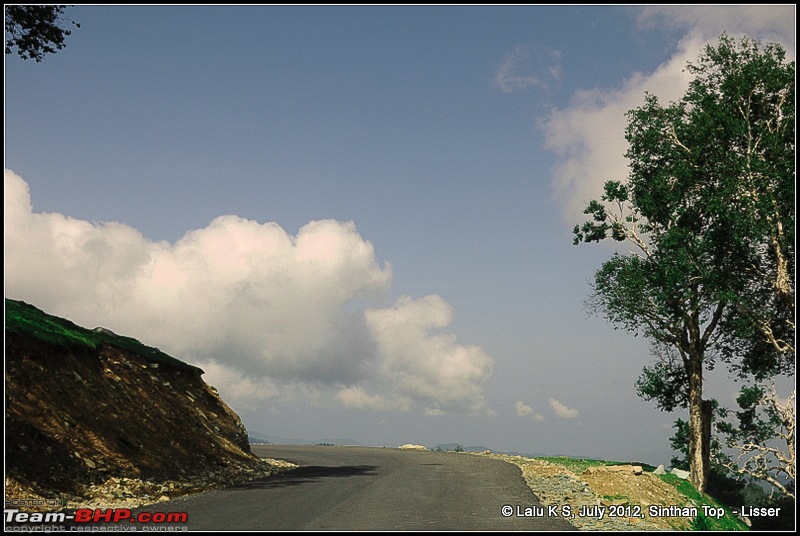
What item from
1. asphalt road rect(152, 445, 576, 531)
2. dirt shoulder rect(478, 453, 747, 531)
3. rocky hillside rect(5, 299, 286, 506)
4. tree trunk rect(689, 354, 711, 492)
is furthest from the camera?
tree trunk rect(689, 354, 711, 492)

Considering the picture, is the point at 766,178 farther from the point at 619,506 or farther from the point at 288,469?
the point at 288,469

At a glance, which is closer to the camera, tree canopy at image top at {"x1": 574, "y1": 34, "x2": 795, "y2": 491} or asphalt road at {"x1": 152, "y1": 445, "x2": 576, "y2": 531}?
asphalt road at {"x1": 152, "y1": 445, "x2": 576, "y2": 531}

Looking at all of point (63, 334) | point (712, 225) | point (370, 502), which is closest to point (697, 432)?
point (712, 225)

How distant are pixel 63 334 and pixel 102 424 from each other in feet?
15.4

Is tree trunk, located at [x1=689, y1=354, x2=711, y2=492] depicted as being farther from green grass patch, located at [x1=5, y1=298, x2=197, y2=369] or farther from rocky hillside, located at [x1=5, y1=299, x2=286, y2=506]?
green grass patch, located at [x1=5, y1=298, x2=197, y2=369]

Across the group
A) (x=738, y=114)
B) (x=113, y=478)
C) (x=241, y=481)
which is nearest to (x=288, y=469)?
(x=241, y=481)

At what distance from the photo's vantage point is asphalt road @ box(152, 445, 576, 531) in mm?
15258

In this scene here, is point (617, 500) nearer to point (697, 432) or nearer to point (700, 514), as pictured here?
point (700, 514)

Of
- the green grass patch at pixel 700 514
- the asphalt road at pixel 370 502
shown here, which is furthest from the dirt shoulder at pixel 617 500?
the asphalt road at pixel 370 502

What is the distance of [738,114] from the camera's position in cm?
3166

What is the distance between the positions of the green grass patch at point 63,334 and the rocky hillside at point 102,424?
64mm

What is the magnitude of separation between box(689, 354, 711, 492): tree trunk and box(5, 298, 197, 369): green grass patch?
28.5 metres

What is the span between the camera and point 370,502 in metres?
18.7

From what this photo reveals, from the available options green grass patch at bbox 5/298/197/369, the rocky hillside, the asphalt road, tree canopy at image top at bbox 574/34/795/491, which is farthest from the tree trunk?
green grass patch at bbox 5/298/197/369
